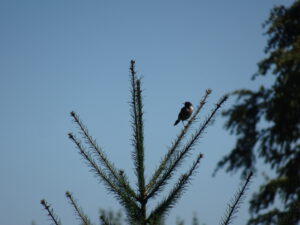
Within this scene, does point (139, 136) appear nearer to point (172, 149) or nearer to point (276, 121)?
point (172, 149)

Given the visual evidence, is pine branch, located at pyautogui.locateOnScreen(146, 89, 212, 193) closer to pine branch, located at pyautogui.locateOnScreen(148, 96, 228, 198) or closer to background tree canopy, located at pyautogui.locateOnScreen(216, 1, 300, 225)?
pine branch, located at pyautogui.locateOnScreen(148, 96, 228, 198)

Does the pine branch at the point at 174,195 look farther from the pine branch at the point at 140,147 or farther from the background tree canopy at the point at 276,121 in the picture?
the background tree canopy at the point at 276,121

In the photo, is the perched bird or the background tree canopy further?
the background tree canopy

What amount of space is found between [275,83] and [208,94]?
27.9ft

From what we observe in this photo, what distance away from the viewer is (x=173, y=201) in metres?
2.23

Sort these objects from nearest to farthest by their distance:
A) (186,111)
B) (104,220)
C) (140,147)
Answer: (104,220) < (140,147) < (186,111)

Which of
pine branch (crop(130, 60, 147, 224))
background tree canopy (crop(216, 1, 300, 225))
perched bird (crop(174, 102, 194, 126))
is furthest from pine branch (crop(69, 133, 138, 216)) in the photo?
background tree canopy (crop(216, 1, 300, 225))

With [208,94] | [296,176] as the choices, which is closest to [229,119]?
[296,176]

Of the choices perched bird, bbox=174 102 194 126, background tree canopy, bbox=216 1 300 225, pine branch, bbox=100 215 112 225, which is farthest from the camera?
background tree canopy, bbox=216 1 300 225

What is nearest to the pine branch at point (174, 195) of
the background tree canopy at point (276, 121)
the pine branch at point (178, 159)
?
the pine branch at point (178, 159)

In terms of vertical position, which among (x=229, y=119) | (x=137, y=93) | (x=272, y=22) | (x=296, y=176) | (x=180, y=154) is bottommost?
(x=180, y=154)

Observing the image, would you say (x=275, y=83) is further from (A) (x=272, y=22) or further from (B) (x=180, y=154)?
(B) (x=180, y=154)

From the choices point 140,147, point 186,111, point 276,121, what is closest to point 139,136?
point 140,147

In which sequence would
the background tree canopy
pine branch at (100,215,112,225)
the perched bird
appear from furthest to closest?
the background tree canopy → the perched bird → pine branch at (100,215,112,225)
